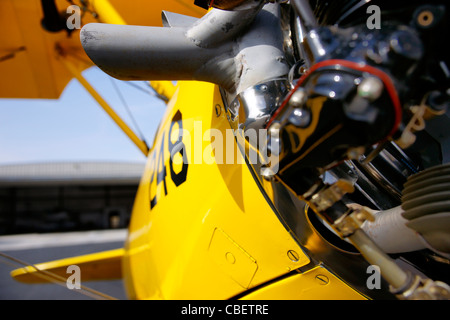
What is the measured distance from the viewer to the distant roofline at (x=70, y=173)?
11867mm

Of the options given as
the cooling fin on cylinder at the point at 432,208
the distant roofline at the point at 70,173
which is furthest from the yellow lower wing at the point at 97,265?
the distant roofline at the point at 70,173

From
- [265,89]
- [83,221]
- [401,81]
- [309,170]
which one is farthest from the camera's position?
[83,221]

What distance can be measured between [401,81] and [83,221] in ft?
46.9

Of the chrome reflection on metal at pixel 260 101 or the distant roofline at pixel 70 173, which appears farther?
the distant roofline at pixel 70 173

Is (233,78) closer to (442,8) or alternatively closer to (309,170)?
(309,170)

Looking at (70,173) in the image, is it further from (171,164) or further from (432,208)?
(432,208)

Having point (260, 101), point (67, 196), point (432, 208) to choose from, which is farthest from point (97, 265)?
point (67, 196)

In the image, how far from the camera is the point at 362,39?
511 millimetres

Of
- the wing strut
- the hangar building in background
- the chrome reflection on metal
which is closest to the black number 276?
the chrome reflection on metal

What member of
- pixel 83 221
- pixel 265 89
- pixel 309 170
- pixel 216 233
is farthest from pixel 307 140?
pixel 83 221

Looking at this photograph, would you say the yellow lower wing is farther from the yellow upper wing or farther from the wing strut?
the yellow upper wing

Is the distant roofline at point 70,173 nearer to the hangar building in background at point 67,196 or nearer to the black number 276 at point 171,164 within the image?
the hangar building in background at point 67,196

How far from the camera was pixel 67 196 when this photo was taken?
13.8 m
